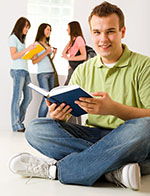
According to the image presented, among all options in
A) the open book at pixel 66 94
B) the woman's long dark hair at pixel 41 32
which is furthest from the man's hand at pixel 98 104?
the woman's long dark hair at pixel 41 32

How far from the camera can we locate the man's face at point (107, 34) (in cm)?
170

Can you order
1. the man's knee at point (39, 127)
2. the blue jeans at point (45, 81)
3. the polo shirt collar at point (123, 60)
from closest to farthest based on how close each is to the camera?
the man's knee at point (39, 127) → the polo shirt collar at point (123, 60) → the blue jeans at point (45, 81)

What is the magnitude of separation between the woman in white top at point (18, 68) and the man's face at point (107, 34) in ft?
7.72

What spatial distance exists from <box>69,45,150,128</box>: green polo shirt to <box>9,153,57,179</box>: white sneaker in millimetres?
346

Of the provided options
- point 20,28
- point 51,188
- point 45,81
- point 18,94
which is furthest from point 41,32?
point 51,188

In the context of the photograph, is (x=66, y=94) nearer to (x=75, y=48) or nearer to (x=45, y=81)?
(x=75, y=48)

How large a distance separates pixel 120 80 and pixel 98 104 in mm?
336

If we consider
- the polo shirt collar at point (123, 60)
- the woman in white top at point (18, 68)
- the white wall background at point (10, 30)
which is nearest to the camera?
the polo shirt collar at point (123, 60)

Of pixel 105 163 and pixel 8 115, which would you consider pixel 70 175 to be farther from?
pixel 8 115

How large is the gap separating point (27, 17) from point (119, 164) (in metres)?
3.36

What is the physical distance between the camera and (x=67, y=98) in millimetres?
1435

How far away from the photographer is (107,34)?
1.72 m

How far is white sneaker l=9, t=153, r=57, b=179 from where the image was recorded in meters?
1.57

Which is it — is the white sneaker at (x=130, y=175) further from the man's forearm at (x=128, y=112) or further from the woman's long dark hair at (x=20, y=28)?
the woman's long dark hair at (x=20, y=28)
